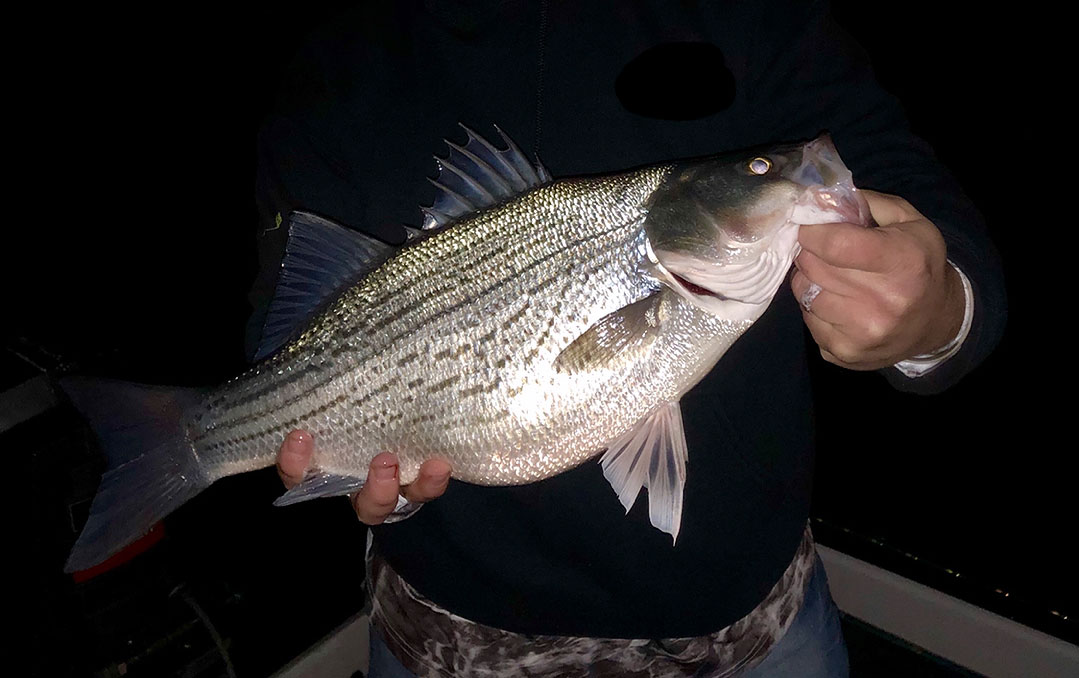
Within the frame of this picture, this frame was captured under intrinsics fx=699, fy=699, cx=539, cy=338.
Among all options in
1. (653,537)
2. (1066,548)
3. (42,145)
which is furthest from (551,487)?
(42,145)

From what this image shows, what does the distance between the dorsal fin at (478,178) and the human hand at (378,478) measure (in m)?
0.50

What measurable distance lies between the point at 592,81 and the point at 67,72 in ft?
28.9

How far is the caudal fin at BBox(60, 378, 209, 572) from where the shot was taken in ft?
4.85

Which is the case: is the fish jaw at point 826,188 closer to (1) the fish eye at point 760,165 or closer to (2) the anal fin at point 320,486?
(1) the fish eye at point 760,165

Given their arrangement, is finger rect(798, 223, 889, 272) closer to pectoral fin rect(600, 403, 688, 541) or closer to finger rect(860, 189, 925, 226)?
finger rect(860, 189, 925, 226)

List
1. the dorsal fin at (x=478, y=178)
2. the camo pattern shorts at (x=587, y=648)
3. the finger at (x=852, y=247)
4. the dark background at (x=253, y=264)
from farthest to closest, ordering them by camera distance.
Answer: the dark background at (x=253, y=264) < the camo pattern shorts at (x=587, y=648) < the dorsal fin at (x=478, y=178) < the finger at (x=852, y=247)

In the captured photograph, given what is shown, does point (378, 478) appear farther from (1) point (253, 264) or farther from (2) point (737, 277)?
(1) point (253, 264)

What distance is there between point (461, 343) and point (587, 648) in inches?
29.8

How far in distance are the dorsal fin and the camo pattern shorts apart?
897 millimetres

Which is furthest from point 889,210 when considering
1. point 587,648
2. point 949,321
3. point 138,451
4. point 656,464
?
point 138,451

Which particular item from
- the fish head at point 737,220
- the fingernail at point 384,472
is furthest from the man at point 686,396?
the fish head at point 737,220

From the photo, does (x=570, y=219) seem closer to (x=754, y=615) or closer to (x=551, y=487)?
(x=551, y=487)

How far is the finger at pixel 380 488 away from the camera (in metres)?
1.39

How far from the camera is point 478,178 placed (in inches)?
56.9
